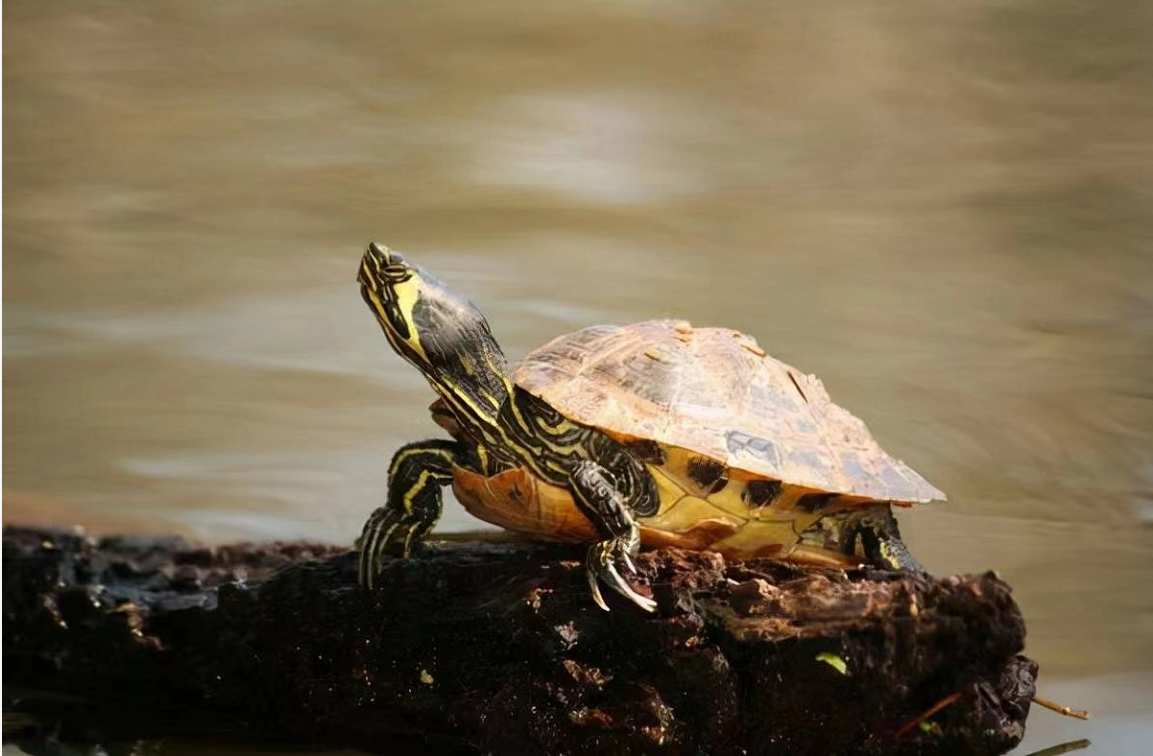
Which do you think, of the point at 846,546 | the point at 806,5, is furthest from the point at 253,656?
the point at 806,5

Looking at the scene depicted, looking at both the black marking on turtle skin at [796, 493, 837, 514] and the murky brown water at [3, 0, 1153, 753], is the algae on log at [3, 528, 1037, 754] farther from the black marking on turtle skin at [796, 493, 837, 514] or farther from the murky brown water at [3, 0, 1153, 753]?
the murky brown water at [3, 0, 1153, 753]

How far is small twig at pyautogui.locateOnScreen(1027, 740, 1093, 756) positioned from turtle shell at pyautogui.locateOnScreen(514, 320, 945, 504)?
0.62m

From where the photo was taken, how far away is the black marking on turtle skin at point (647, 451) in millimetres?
2281

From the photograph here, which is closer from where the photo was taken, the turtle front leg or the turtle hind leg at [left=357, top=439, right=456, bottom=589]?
the turtle front leg

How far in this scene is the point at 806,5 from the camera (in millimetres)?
4652

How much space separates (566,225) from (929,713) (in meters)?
3.17

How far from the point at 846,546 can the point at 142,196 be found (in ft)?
11.6

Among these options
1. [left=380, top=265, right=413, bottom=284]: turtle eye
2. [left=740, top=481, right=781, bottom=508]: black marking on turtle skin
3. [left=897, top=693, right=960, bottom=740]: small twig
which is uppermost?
[left=380, top=265, right=413, bottom=284]: turtle eye

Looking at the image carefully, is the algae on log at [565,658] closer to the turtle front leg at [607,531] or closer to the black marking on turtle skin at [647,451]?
the turtle front leg at [607,531]

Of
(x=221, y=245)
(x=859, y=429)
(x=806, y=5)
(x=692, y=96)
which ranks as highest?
(x=806, y=5)

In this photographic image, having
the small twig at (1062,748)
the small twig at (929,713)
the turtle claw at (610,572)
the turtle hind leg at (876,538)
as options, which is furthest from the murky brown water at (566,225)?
the turtle claw at (610,572)

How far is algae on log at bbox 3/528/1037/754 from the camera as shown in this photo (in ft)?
6.45

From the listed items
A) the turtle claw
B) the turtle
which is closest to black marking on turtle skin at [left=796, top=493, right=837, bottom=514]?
the turtle

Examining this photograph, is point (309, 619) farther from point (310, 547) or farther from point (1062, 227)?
point (1062, 227)
